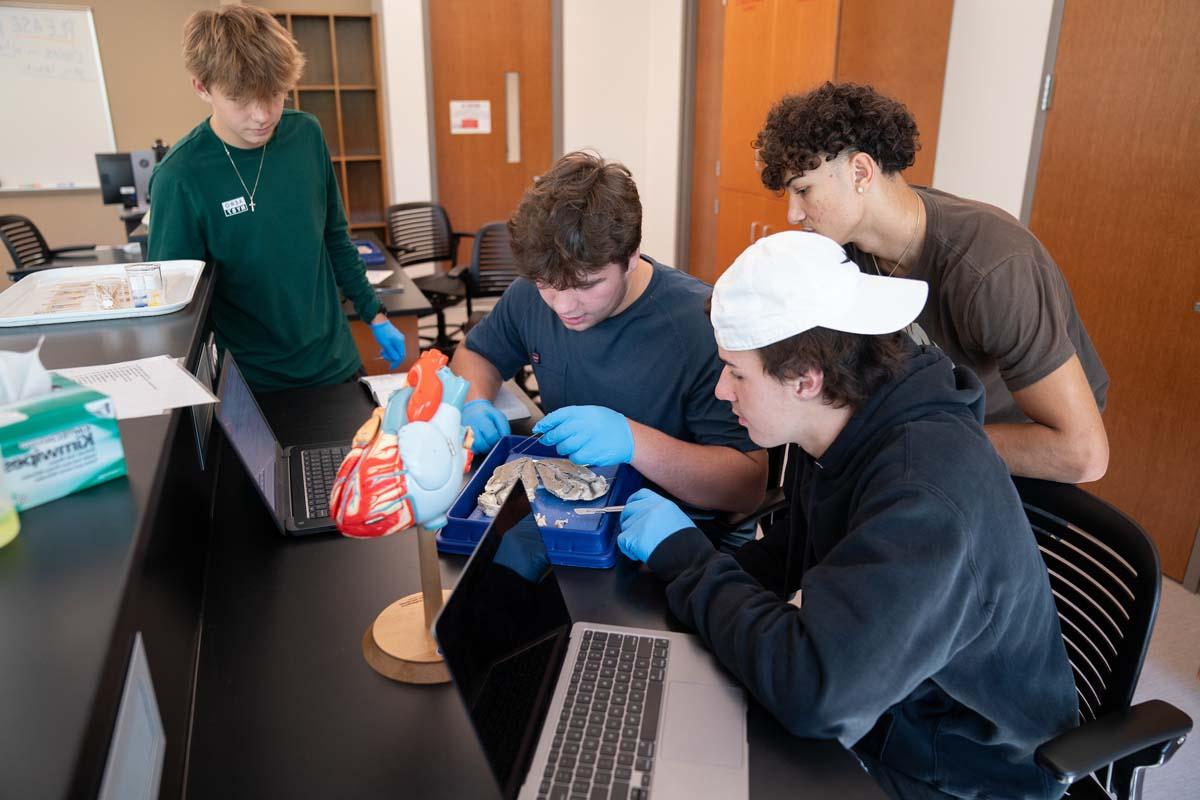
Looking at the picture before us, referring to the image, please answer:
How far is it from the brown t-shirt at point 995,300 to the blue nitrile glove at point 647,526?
2.20ft

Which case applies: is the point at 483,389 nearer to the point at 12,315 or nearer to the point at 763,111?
the point at 12,315

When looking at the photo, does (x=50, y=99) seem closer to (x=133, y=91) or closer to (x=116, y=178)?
(x=133, y=91)

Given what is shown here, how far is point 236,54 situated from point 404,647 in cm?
141

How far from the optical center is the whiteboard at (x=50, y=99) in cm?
512

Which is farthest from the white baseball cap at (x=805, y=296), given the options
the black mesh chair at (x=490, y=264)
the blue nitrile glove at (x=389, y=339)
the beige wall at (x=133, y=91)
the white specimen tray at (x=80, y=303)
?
the beige wall at (x=133, y=91)

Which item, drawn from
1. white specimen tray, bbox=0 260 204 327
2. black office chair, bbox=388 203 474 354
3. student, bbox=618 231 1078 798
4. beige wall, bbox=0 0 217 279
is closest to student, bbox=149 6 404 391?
white specimen tray, bbox=0 260 204 327

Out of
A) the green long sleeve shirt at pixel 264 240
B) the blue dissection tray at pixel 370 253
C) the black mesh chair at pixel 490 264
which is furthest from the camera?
the black mesh chair at pixel 490 264

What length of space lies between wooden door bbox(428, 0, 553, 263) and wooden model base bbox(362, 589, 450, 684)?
15.9 ft

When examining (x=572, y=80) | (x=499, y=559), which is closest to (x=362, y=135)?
(x=572, y=80)

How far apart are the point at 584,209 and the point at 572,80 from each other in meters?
4.57

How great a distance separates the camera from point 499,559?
0.85 m

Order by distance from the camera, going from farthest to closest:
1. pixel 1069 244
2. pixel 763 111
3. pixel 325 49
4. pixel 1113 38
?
pixel 325 49 → pixel 763 111 → pixel 1069 244 → pixel 1113 38

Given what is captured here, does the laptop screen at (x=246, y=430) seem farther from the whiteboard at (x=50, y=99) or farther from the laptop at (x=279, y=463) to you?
the whiteboard at (x=50, y=99)

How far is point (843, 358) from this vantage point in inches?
39.1
